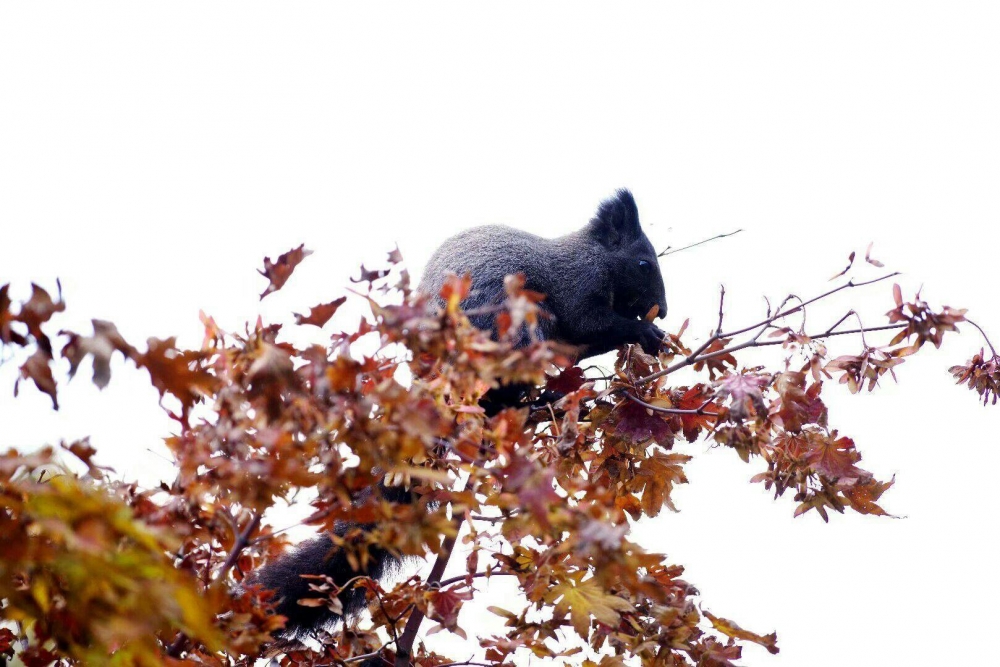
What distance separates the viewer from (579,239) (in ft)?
13.3

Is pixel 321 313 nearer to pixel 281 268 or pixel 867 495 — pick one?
pixel 281 268

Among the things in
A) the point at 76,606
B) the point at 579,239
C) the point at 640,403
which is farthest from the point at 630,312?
the point at 76,606

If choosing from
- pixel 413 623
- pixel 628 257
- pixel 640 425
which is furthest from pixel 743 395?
pixel 628 257

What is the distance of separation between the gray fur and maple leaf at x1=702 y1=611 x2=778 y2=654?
58.8 inches

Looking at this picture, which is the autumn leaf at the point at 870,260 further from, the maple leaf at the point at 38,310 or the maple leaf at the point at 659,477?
the maple leaf at the point at 38,310

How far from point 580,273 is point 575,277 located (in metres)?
0.04

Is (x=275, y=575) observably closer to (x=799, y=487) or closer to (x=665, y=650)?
(x=665, y=650)

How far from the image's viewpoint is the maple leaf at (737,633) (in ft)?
5.30

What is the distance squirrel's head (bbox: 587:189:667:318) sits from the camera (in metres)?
3.92

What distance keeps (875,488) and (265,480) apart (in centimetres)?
126

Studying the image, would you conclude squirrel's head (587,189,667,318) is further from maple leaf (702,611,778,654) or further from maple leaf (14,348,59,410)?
maple leaf (14,348,59,410)

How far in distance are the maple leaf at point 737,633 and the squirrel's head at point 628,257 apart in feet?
7.67

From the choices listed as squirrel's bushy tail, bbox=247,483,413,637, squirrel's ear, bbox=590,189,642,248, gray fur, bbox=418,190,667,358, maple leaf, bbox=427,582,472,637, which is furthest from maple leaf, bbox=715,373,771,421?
squirrel's ear, bbox=590,189,642,248

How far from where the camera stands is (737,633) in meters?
1.62
